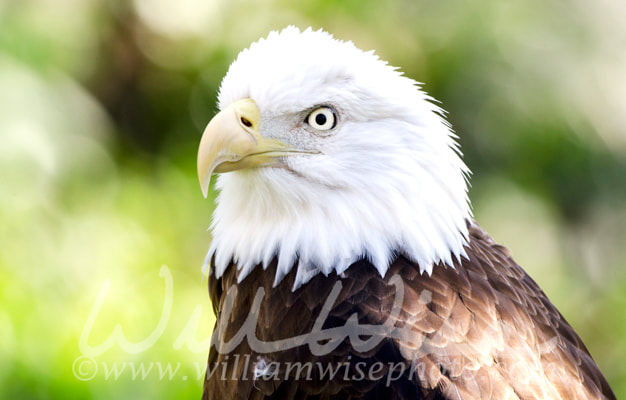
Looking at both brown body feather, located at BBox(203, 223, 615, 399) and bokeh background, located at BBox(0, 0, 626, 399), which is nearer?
brown body feather, located at BBox(203, 223, 615, 399)

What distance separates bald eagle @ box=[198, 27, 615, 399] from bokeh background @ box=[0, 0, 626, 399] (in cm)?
251

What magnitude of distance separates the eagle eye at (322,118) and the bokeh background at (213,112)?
2697mm

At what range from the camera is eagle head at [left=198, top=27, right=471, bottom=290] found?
2336 millimetres

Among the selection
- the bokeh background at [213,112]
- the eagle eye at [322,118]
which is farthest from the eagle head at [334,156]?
the bokeh background at [213,112]

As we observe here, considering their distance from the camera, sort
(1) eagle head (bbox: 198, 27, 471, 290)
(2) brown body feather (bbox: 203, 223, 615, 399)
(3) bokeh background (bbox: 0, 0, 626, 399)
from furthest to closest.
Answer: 1. (3) bokeh background (bbox: 0, 0, 626, 399)
2. (1) eagle head (bbox: 198, 27, 471, 290)
3. (2) brown body feather (bbox: 203, 223, 615, 399)

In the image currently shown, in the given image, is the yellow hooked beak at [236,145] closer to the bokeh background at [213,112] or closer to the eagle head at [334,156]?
the eagle head at [334,156]

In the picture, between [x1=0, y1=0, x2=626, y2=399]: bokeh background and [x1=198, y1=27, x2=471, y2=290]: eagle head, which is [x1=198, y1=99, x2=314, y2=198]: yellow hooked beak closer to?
[x1=198, y1=27, x2=471, y2=290]: eagle head

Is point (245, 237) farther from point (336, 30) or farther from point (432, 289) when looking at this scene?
point (336, 30)

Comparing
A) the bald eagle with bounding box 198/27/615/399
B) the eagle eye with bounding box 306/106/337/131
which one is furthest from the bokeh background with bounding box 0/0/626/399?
the eagle eye with bounding box 306/106/337/131

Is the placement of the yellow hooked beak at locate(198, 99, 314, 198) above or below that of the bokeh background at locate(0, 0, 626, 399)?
below

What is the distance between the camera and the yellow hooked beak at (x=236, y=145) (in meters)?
2.31

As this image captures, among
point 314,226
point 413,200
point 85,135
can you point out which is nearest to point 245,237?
point 314,226

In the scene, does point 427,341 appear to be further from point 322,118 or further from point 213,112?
point 213,112

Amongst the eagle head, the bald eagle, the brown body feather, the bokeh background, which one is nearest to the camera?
the brown body feather
